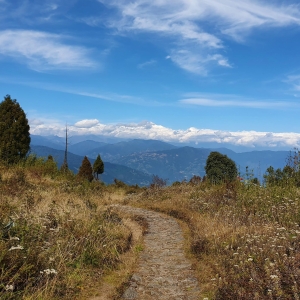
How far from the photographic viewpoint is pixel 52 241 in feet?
21.0

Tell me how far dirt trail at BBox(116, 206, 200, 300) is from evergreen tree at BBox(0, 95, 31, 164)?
1646cm

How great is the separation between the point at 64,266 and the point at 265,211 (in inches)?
266

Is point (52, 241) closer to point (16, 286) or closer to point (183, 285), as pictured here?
point (16, 286)

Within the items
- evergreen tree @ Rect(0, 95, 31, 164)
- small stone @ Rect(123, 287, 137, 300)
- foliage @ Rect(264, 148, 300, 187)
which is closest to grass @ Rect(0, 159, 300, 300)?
small stone @ Rect(123, 287, 137, 300)

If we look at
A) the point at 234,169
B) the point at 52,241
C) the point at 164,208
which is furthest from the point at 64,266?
the point at 234,169

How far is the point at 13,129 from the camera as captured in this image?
23.4 m

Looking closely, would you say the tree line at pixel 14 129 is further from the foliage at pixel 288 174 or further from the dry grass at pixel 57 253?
the dry grass at pixel 57 253

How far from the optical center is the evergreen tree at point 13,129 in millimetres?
22969

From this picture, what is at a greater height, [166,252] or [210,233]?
[210,233]

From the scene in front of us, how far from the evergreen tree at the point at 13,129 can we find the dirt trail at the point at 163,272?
16458 millimetres

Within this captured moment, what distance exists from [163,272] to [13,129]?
66.6 feet

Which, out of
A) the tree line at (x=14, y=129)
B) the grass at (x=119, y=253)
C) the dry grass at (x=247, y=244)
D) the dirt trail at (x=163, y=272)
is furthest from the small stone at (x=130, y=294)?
the tree line at (x=14, y=129)

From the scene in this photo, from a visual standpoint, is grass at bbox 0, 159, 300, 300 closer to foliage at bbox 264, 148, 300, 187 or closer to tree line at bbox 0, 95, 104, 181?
foliage at bbox 264, 148, 300, 187

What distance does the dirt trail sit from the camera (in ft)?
18.3
